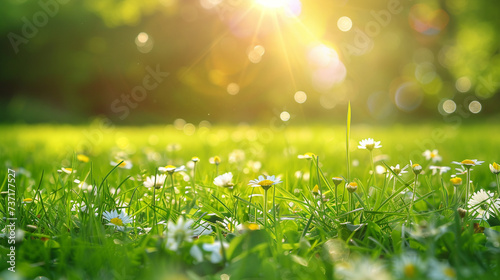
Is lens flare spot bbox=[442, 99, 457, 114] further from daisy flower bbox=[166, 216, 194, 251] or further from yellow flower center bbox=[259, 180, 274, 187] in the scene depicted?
daisy flower bbox=[166, 216, 194, 251]

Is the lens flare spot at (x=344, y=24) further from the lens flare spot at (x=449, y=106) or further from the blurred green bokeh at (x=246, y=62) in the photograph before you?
the lens flare spot at (x=449, y=106)

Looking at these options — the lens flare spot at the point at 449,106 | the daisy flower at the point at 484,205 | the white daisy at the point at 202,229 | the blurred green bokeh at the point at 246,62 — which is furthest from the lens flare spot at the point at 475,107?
the white daisy at the point at 202,229

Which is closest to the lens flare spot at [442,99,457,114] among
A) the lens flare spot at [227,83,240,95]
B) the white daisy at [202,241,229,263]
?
the lens flare spot at [227,83,240,95]

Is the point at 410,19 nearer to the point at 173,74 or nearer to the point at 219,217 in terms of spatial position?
the point at 173,74

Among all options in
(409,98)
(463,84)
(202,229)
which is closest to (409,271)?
(202,229)

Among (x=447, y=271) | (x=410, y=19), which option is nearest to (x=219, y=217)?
(x=447, y=271)

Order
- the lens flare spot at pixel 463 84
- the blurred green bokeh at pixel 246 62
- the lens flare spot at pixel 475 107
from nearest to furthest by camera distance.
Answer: the blurred green bokeh at pixel 246 62, the lens flare spot at pixel 475 107, the lens flare spot at pixel 463 84
